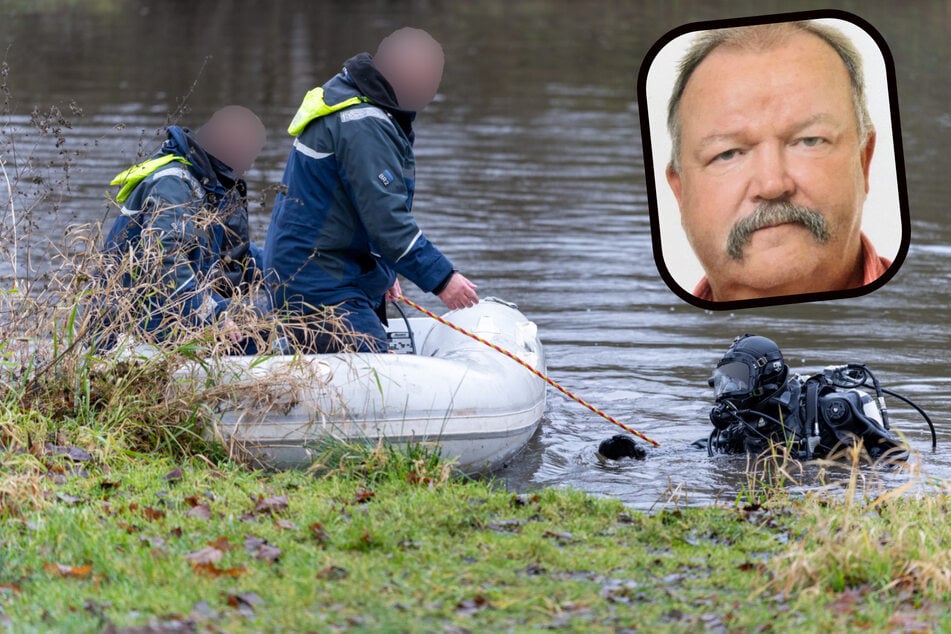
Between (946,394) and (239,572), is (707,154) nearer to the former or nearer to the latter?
(239,572)

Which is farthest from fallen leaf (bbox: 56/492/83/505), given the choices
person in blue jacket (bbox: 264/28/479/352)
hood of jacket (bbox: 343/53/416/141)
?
hood of jacket (bbox: 343/53/416/141)

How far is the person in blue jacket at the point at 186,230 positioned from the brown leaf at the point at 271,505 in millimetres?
1258

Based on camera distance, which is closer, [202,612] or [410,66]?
[202,612]

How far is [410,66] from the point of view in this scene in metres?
6.95

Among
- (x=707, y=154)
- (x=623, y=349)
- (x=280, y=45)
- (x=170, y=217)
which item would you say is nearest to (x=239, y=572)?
(x=707, y=154)

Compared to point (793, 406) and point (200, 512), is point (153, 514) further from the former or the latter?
point (793, 406)

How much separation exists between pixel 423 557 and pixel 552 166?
1223cm

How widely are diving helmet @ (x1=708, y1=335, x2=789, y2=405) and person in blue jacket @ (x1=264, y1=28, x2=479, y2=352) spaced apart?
1459mm

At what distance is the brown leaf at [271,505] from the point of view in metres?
5.53

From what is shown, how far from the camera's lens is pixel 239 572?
4.75 m

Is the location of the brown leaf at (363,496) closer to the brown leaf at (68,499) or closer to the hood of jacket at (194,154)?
the brown leaf at (68,499)

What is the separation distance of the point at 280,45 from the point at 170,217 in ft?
69.6

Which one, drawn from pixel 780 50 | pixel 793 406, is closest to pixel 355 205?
pixel 793 406

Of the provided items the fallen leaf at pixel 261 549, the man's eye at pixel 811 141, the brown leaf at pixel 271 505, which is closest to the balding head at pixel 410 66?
the brown leaf at pixel 271 505
